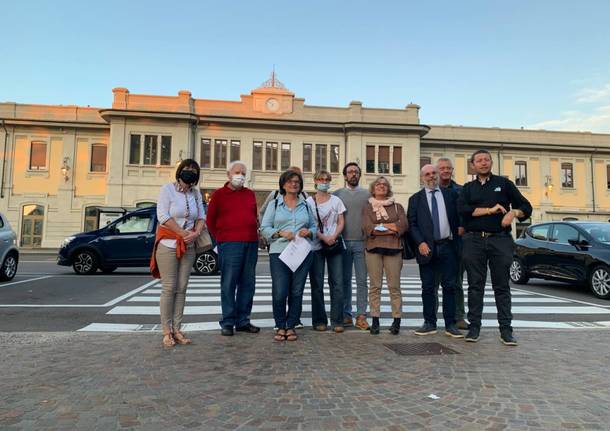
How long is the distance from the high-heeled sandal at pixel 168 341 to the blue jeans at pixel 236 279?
26.5 inches

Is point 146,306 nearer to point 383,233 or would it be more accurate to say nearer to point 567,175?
point 383,233

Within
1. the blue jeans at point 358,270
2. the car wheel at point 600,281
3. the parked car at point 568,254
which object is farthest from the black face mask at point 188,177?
the car wheel at point 600,281

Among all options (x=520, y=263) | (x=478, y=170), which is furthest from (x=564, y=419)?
(x=520, y=263)

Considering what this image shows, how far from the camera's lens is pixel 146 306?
7348 millimetres

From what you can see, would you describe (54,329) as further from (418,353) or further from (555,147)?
(555,147)

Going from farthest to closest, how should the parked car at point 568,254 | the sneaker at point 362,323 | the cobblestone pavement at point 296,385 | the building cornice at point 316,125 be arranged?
1. the building cornice at point 316,125
2. the parked car at point 568,254
3. the sneaker at point 362,323
4. the cobblestone pavement at point 296,385

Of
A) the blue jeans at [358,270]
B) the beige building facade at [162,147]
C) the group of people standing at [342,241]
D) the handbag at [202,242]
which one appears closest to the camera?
the group of people standing at [342,241]

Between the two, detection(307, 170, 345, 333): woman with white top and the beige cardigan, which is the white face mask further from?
the beige cardigan

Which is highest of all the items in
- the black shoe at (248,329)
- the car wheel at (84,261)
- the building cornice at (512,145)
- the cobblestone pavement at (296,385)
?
the building cornice at (512,145)

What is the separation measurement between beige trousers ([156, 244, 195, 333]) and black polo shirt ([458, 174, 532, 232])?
3.37 meters

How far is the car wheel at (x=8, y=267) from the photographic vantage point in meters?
10.1

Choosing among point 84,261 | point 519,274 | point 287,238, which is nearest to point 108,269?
point 84,261

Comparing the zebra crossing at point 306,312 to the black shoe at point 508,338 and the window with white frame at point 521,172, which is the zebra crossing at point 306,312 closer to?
the black shoe at point 508,338

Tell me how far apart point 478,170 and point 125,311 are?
5.89 m
